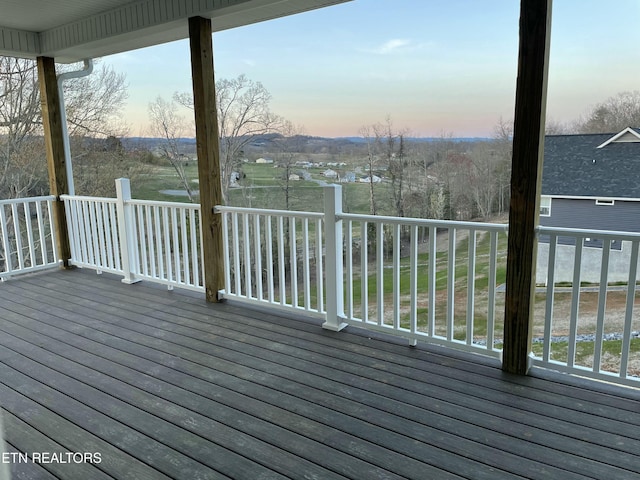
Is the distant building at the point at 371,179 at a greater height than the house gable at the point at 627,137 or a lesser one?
lesser

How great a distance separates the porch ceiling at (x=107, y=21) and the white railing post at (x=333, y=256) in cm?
161

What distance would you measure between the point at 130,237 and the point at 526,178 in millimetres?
4038

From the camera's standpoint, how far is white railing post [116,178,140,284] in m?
4.86

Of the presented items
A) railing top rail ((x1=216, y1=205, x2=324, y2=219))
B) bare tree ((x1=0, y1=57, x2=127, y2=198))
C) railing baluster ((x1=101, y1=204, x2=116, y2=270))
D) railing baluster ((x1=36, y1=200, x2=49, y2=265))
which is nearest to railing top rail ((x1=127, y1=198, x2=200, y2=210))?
railing top rail ((x1=216, y1=205, x2=324, y2=219))

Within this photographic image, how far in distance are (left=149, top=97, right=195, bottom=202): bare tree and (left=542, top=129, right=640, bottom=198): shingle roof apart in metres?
7.24

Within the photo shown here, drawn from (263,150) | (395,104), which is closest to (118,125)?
(263,150)

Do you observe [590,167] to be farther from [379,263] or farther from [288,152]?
[288,152]

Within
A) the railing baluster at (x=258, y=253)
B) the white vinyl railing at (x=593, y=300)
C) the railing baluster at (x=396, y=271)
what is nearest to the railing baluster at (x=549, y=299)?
the white vinyl railing at (x=593, y=300)

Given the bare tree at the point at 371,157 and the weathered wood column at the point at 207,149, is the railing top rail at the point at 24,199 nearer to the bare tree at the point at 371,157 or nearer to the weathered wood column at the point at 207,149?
the weathered wood column at the point at 207,149

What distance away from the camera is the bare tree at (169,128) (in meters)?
8.97

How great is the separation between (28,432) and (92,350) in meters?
1.03

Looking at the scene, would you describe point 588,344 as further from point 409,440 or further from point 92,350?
point 92,350

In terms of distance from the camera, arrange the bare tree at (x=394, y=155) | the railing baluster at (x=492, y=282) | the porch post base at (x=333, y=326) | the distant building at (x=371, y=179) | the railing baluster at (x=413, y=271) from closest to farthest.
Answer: the railing baluster at (x=492, y=282) → the railing baluster at (x=413, y=271) → the porch post base at (x=333, y=326) → the bare tree at (x=394, y=155) → the distant building at (x=371, y=179)

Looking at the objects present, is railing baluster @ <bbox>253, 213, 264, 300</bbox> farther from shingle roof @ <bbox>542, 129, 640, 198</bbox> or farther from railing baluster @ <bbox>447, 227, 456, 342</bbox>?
shingle roof @ <bbox>542, 129, 640, 198</bbox>
